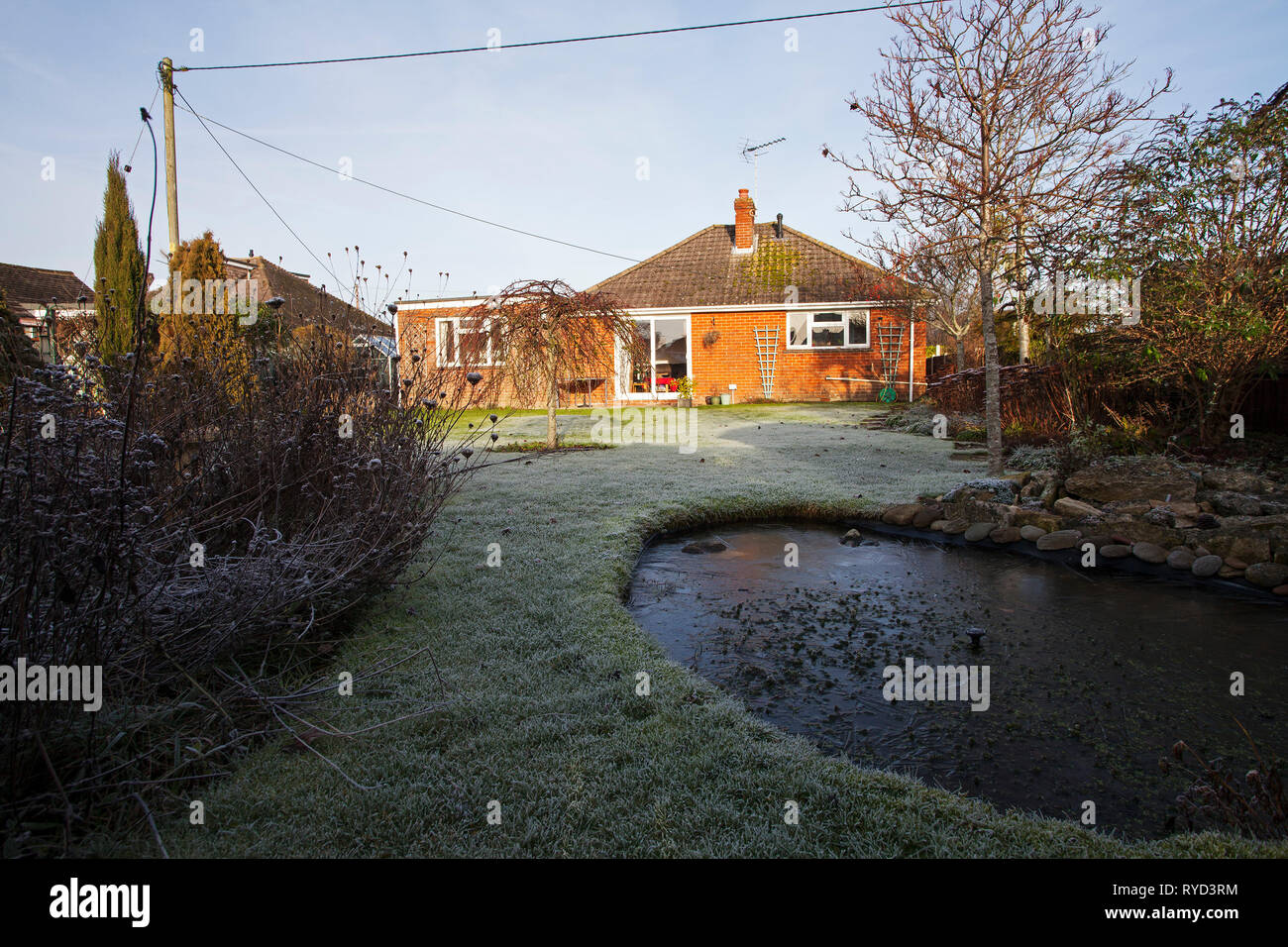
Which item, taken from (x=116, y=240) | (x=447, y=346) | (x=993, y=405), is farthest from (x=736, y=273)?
(x=447, y=346)

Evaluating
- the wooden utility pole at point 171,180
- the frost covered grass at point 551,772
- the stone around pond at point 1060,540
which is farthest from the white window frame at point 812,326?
the frost covered grass at point 551,772

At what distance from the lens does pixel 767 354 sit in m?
20.5

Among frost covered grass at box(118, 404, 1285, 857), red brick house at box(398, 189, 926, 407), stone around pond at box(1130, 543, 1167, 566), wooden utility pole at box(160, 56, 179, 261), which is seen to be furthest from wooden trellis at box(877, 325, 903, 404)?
frost covered grass at box(118, 404, 1285, 857)

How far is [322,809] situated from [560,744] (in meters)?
0.84

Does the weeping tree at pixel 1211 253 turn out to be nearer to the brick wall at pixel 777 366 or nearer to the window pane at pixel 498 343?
the window pane at pixel 498 343

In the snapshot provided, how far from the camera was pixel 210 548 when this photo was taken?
137 inches

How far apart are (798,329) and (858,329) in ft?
5.65

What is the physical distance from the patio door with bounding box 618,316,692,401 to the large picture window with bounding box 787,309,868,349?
311 cm

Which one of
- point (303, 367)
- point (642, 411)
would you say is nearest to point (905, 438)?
point (642, 411)

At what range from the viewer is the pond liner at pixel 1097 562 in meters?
4.94

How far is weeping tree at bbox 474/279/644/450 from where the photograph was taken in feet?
35.4

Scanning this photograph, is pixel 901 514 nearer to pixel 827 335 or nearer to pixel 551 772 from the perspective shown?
pixel 551 772

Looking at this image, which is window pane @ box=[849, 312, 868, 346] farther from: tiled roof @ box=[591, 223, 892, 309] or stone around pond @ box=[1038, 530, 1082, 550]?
stone around pond @ box=[1038, 530, 1082, 550]

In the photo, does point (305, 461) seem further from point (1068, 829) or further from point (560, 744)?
point (1068, 829)
